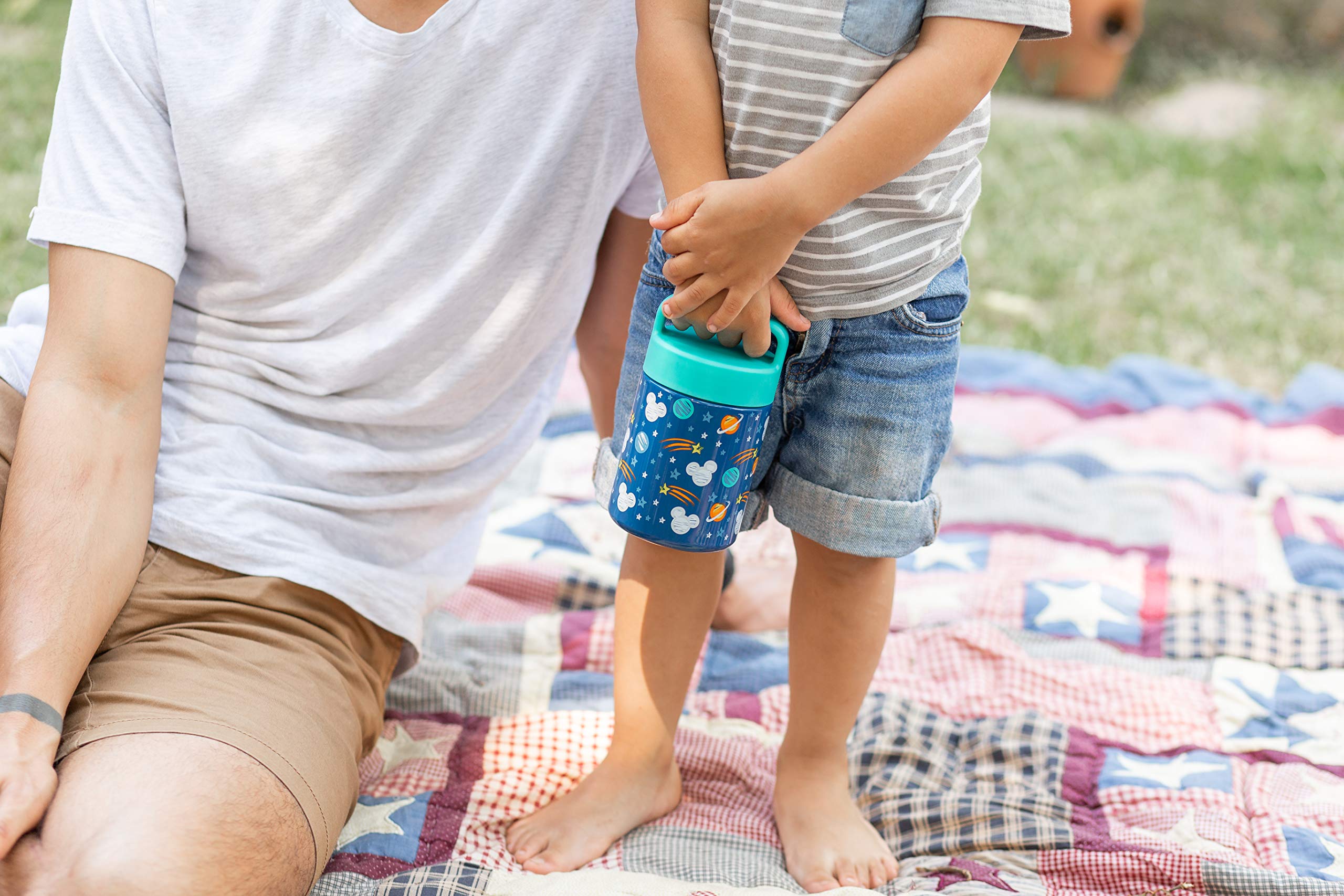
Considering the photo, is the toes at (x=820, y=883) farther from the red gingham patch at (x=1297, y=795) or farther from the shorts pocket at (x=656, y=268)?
the shorts pocket at (x=656, y=268)

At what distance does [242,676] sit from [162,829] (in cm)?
23

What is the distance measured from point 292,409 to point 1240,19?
17.3 feet

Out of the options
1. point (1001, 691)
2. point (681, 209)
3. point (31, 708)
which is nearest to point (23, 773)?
point (31, 708)

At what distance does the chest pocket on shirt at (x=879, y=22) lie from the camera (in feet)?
3.77

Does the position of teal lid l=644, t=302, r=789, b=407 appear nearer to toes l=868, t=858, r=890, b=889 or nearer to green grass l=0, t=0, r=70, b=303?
toes l=868, t=858, r=890, b=889

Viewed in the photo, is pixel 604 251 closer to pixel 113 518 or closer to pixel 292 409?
pixel 292 409

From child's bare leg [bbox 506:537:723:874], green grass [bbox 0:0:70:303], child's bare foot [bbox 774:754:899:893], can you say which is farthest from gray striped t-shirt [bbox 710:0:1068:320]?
green grass [bbox 0:0:70:303]

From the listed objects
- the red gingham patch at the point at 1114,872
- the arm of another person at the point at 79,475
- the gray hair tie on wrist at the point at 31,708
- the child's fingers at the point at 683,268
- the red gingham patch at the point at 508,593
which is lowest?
the red gingham patch at the point at 508,593

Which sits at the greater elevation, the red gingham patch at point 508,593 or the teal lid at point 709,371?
the teal lid at point 709,371

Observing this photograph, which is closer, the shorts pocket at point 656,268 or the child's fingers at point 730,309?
the child's fingers at point 730,309

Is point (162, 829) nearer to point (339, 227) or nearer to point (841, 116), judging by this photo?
point (339, 227)

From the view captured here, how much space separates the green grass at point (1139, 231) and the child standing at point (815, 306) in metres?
1.76

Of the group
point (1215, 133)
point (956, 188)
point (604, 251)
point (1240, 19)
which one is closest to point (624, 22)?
point (604, 251)

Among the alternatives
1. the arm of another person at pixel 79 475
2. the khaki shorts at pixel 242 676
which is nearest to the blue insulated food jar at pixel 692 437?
the khaki shorts at pixel 242 676
